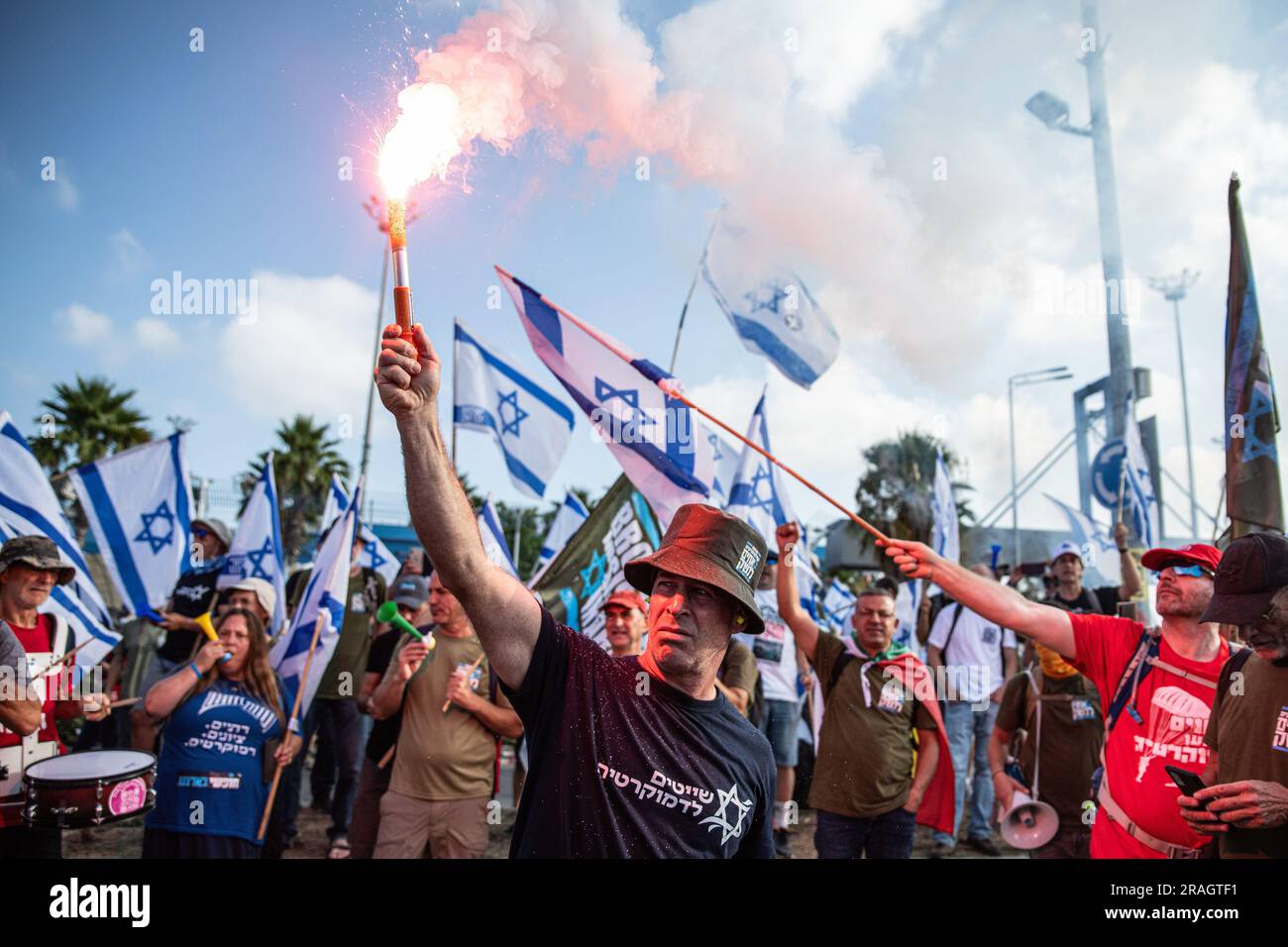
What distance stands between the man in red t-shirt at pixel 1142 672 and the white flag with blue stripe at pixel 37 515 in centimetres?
566

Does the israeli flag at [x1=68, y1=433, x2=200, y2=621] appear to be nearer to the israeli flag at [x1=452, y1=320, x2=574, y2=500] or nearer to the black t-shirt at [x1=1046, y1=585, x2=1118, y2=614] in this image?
the israeli flag at [x1=452, y1=320, x2=574, y2=500]

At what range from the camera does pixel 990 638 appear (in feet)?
29.3

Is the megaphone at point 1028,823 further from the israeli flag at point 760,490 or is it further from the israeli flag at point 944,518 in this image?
the israeli flag at point 944,518

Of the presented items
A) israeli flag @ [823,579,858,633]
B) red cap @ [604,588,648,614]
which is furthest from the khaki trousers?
israeli flag @ [823,579,858,633]

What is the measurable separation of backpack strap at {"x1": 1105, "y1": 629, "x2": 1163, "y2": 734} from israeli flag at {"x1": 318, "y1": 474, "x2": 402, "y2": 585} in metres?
7.77

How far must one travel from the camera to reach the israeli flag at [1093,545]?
1116 cm

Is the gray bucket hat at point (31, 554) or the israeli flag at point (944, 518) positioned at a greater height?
the israeli flag at point (944, 518)

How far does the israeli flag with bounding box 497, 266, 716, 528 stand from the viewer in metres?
6.16

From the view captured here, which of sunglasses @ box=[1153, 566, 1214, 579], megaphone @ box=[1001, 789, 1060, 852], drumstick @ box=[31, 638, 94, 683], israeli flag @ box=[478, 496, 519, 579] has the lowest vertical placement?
megaphone @ box=[1001, 789, 1060, 852]

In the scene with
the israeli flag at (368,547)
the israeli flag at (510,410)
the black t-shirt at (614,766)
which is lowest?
the black t-shirt at (614,766)

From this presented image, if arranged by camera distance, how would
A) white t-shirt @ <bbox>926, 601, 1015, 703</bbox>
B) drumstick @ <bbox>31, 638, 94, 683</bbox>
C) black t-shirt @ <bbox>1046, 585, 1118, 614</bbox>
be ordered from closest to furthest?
drumstick @ <bbox>31, 638, 94, 683</bbox>, black t-shirt @ <bbox>1046, 585, 1118, 614</bbox>, white t-shirt @ <bbox>926, 601, 1015, 703</bbox>

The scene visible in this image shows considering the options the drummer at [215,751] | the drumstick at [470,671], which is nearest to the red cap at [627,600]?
the drumstick at [470,671]

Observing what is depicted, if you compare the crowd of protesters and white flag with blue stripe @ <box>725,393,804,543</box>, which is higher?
white flag with blue stripe @ <box>725,393,804,543</box>
